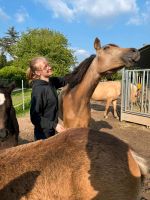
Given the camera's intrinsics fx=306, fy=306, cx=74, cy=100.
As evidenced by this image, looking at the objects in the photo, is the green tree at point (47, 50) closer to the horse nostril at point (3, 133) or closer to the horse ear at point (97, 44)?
the horse ear at point (97, 44)

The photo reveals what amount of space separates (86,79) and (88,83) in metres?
0.07

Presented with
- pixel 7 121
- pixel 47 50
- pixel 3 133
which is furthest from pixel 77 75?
pixel 47 50

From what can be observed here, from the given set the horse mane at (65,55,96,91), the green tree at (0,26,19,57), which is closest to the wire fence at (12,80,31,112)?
the horse mane at (65,55,96,91)

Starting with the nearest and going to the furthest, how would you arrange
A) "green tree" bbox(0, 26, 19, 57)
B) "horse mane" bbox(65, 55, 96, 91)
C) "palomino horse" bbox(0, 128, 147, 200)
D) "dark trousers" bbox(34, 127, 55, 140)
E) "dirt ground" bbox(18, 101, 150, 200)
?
"palomino horse" bbox(0, 128, 147, 200) < "dark trousers" bbox(34, 127, 55, 140) < "horse mane" bbox(65, 55, 96, 91) < "dirt ground" bbox(18, 101, 150, 200) < "green tree" bbox(0, 26, 19, 57)

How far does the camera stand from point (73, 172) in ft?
7.48

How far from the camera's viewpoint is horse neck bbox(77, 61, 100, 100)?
4699 millimetres

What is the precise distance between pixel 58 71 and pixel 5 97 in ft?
106

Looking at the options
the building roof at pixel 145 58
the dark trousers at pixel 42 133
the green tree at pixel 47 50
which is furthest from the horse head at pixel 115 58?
the green tree at pixel 47 50

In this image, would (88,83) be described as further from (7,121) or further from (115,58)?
(7,121)

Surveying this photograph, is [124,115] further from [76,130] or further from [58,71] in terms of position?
[58,71]

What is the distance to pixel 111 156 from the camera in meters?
2.35

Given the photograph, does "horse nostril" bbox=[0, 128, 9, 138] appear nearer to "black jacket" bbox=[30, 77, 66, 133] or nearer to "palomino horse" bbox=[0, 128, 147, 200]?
"black jacket" bbox=[30, 77, 66, 133]

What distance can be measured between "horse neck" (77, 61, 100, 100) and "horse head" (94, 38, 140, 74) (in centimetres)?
9

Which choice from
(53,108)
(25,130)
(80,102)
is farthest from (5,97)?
(25,130)
